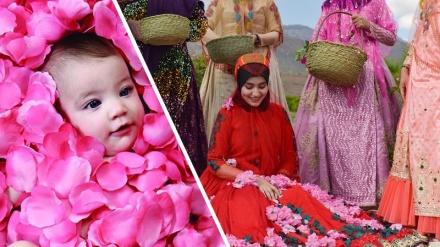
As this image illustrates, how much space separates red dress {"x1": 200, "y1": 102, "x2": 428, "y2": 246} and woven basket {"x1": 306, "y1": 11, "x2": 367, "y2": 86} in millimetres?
162

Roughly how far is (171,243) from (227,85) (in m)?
0.77

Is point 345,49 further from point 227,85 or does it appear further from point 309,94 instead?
point 227,85

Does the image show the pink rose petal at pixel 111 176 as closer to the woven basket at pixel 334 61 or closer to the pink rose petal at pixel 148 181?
the pink rose petal at pixel 148 181

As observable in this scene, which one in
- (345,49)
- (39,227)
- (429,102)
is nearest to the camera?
(39,227)

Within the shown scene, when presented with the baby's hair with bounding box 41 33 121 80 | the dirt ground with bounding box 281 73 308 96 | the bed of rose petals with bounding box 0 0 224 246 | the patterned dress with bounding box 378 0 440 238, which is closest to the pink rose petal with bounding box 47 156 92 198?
the bed of rose petals with bounding box 0 0 224 246

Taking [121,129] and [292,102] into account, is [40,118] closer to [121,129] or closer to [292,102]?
[121,129]

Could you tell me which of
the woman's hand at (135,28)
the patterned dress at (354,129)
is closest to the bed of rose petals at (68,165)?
the woman's hand at (135,28)

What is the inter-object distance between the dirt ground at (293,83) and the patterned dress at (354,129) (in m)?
0.06

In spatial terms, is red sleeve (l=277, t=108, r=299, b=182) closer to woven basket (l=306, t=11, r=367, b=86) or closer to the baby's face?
woven basket (l=306, t=11, r=367, b=86)

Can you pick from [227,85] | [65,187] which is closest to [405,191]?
[227,85]

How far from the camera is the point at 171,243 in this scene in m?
0.80

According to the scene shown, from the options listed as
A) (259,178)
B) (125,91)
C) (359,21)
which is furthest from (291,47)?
(125,91)

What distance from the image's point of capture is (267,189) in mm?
1537

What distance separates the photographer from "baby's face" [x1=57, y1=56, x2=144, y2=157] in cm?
74
